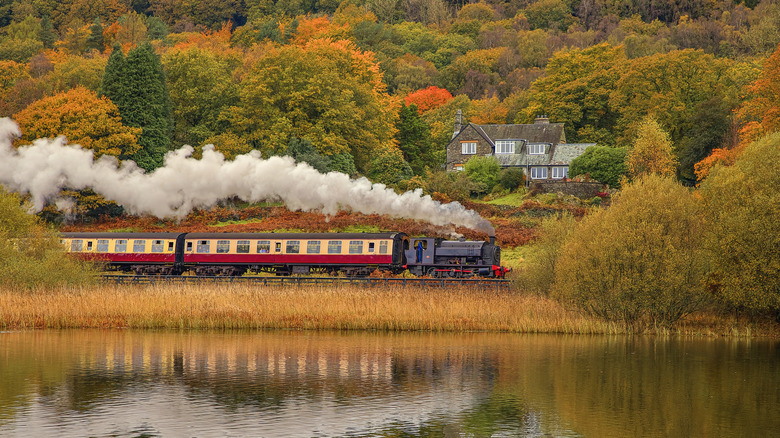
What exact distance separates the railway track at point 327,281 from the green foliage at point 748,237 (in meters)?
11.3

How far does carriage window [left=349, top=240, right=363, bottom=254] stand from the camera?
57.2 metres

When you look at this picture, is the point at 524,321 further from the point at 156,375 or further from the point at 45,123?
the point at 45,123

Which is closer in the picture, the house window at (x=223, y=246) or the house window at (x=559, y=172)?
the house window at (x=223, y=246)

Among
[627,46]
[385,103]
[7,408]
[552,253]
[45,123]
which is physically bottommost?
[7,408]

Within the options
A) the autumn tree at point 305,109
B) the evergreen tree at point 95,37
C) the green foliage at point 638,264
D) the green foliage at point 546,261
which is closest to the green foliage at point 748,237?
the green foliage at point 638,264

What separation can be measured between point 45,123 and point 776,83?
5578cm

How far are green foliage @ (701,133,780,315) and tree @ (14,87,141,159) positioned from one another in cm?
4837

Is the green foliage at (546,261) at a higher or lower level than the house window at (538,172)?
lower

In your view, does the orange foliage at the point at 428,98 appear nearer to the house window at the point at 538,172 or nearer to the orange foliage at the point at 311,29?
the orange foliage at the point at 311,29

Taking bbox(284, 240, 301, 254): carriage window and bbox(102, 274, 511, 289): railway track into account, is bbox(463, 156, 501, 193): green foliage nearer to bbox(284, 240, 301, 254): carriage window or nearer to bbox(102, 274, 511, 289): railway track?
bbox(284, 240, 301, 254): carriage window

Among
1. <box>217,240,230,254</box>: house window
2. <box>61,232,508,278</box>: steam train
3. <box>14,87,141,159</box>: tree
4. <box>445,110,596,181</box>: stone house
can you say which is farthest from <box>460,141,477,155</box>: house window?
<box>217,240,230,254</box>: house window

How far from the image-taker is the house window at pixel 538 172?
99.8 meters

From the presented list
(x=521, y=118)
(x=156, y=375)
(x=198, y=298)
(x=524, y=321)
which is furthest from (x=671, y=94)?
(x=156, y=375)

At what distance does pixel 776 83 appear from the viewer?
6744 centimetres
